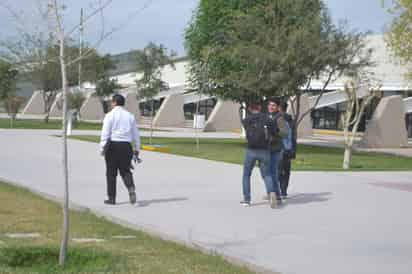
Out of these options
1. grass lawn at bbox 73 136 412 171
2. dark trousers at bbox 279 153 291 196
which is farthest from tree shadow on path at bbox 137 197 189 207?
grass lawn at bbox 73 136 412 171

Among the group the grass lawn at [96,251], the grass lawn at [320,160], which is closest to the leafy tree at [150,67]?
the grass lawn at [320,160]

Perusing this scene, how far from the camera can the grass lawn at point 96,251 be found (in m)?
7.61

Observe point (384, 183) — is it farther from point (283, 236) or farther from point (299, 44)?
point (299, 44)

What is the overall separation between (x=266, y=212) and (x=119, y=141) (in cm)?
239

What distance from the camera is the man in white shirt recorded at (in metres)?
12.1

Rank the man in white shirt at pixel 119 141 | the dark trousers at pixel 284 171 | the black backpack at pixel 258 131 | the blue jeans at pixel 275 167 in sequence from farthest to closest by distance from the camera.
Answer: the dark trousers at pixel 284 171, the blue jeans at pixel 275 167, the black backpack at pixel 258 131, the man in white shirt at pixel 119 141

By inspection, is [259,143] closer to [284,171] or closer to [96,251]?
[284,171]

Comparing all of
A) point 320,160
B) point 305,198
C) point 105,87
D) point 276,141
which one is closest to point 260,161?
point 276,141

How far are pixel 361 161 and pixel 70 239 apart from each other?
17.1 meters

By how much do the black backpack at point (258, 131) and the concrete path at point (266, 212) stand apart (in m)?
0.99

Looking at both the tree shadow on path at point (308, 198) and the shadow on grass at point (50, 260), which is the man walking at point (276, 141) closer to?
the tree shadow on path at point (308, 198)

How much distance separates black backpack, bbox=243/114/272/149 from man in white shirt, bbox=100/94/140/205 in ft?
5.53

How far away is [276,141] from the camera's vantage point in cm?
1273

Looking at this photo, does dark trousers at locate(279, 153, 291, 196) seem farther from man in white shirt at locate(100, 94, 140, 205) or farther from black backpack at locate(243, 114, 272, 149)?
man in white shirt at locate(100, 94, 140, 205)
